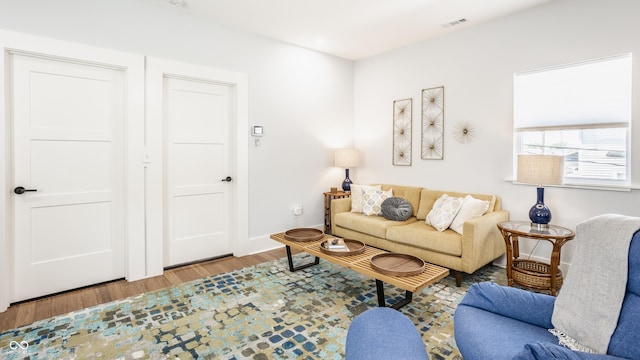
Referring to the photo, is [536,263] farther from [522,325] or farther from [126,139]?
[126,139]

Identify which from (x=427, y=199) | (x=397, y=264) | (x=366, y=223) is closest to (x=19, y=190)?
(x=397, y=264)

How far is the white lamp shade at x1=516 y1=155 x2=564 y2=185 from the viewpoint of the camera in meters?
2.88

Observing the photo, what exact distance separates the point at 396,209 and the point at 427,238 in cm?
70

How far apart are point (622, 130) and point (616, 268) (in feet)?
7.94

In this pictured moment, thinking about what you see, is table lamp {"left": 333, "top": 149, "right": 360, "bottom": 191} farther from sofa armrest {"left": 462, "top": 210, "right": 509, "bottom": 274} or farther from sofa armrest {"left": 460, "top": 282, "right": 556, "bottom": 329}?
sofa armrest {"left": 460, "top": 282, "right": 556, "bottom": 329}

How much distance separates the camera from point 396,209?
157 inches

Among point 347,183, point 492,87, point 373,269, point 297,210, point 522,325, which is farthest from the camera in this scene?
point 347,183

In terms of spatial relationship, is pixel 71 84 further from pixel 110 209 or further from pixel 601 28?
pixel 601 28

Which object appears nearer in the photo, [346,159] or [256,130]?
[256,130]

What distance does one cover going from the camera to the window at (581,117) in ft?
9.72

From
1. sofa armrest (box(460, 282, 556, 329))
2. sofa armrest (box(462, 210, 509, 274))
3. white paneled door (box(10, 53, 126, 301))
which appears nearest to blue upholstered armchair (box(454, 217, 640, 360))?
sofa armrest (box(460, 282, 556, 329))

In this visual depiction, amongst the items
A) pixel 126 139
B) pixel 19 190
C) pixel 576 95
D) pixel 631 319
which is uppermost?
pixel 576 95

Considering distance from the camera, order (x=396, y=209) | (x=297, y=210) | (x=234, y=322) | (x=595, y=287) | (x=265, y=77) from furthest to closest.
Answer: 1. (x=297, y=210)
2. (x=265, y=77)
3. (x=396, y=209)
4. (x=234, y=322)
5. (x=595, y=287)

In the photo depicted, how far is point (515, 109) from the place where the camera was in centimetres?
358
